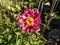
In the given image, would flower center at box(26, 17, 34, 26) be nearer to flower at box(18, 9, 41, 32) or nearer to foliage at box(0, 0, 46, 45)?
flower at box(18, 9, 41, 32)

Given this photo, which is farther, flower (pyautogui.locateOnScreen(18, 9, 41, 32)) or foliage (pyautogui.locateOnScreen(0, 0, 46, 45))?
foliage (pyautogui.locateOnScreen(0, 0, 46, 45))

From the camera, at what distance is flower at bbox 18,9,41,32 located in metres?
2.18

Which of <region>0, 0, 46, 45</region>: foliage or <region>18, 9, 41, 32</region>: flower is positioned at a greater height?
<region>18, 9, 41, 32</region>: flower

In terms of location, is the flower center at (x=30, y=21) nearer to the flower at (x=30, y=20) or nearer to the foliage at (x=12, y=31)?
the flower at (x=30, y=20)

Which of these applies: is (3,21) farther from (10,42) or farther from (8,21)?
(10,42)

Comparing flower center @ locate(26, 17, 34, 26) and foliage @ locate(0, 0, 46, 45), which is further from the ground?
flower center @ locate(26, 17, 34, 26)

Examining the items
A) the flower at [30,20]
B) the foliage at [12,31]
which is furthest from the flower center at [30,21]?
the foliage at [12,31]

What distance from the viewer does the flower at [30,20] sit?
218cm

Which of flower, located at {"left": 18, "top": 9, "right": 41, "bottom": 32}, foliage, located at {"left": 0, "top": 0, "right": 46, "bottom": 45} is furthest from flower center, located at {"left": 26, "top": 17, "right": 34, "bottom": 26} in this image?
foliage, located at {"left": 0, "top": 0, "right": 46, "bottom": 45}

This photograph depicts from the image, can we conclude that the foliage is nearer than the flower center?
No

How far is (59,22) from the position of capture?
3105 mm

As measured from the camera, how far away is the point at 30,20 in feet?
7.32

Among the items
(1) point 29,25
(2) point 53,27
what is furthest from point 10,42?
(2) point 53,27

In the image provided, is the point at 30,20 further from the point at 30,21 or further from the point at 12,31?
the point at 12,31
